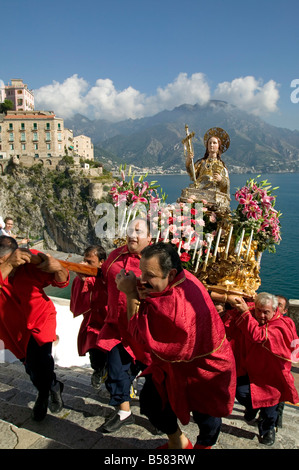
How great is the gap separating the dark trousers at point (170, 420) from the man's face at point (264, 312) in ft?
3.79

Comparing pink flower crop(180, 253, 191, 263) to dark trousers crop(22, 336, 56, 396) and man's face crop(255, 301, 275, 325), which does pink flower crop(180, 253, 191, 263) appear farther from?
dark trousers crop(22, 336, 56, 396)

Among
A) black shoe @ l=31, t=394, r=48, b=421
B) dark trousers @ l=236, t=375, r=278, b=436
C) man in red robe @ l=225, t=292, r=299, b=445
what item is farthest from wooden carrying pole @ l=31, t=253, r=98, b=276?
dark trousers @ l=236, t=375, r=278, b=436

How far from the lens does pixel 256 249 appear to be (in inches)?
227

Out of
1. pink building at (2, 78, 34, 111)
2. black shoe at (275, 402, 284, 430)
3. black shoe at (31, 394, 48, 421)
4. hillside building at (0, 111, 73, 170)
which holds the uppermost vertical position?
pink building at (2, 78, 34, 111)

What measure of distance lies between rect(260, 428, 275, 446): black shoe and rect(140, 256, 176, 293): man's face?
2.01m

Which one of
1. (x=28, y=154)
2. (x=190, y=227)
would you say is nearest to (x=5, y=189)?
(x=28, y=154)

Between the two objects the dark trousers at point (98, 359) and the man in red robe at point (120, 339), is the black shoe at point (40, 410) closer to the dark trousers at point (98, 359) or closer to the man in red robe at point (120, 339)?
→ the man in red robe at point (120, 339)

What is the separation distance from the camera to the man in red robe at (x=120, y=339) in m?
3.40

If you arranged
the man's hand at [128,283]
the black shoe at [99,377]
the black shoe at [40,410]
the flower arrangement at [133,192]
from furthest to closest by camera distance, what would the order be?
the flower arrangement at [133,192], the black shoe at [99,377], the black shoe at [40,410], the man's hand at [128,283]

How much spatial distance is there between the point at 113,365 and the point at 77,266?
1.13 m

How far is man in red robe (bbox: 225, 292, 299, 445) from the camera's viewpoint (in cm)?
344

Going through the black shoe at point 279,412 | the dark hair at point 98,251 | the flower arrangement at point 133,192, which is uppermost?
the flower arrangement at point 133,192

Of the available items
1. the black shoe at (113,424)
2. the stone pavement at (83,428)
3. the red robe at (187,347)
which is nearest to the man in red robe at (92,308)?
the stone pavement at (83,428)
